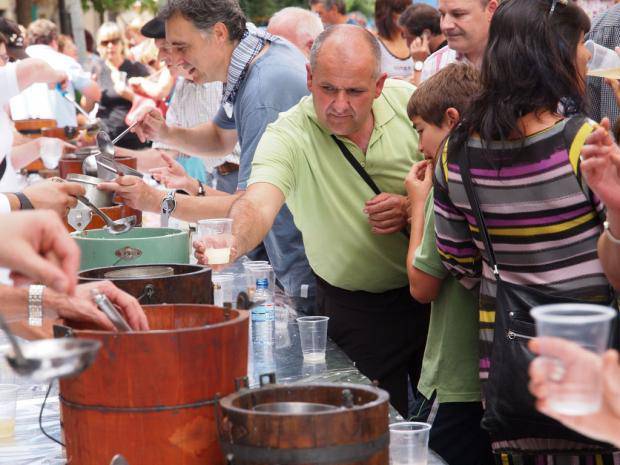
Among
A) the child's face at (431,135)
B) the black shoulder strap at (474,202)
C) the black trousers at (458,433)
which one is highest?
the child's face at (431,135)

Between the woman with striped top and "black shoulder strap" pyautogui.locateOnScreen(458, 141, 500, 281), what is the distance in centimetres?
1

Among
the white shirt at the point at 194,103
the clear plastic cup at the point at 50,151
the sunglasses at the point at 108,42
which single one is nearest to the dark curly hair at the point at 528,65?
the clear plastic cup at the point at 50,151

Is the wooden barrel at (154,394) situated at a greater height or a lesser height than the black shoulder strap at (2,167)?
lesser

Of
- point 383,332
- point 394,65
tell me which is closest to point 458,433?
point 383,332

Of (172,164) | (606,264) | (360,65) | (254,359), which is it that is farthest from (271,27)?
(606,264)

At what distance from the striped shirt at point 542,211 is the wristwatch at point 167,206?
4.18 feet

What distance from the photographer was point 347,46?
11.8 ft

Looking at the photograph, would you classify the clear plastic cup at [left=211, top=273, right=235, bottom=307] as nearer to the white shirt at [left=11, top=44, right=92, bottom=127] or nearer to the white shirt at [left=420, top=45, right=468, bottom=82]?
the white shirt at [left=420, top=45, right=468, bottom=82]

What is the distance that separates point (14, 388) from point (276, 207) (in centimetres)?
121

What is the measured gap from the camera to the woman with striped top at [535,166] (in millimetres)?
2645

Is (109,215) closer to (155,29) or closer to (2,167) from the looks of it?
(2,167)

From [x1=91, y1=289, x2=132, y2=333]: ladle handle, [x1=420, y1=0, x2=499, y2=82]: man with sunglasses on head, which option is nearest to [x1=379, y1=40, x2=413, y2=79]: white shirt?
[x1=420, y1=0, x2=499, y2=82]: man with sunglasses on head

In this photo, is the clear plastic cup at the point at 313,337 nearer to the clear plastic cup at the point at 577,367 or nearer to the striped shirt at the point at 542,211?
the striped shirt at the point at 542,211

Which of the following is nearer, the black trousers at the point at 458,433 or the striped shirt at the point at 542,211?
the striped shirt at the point at 542,211
